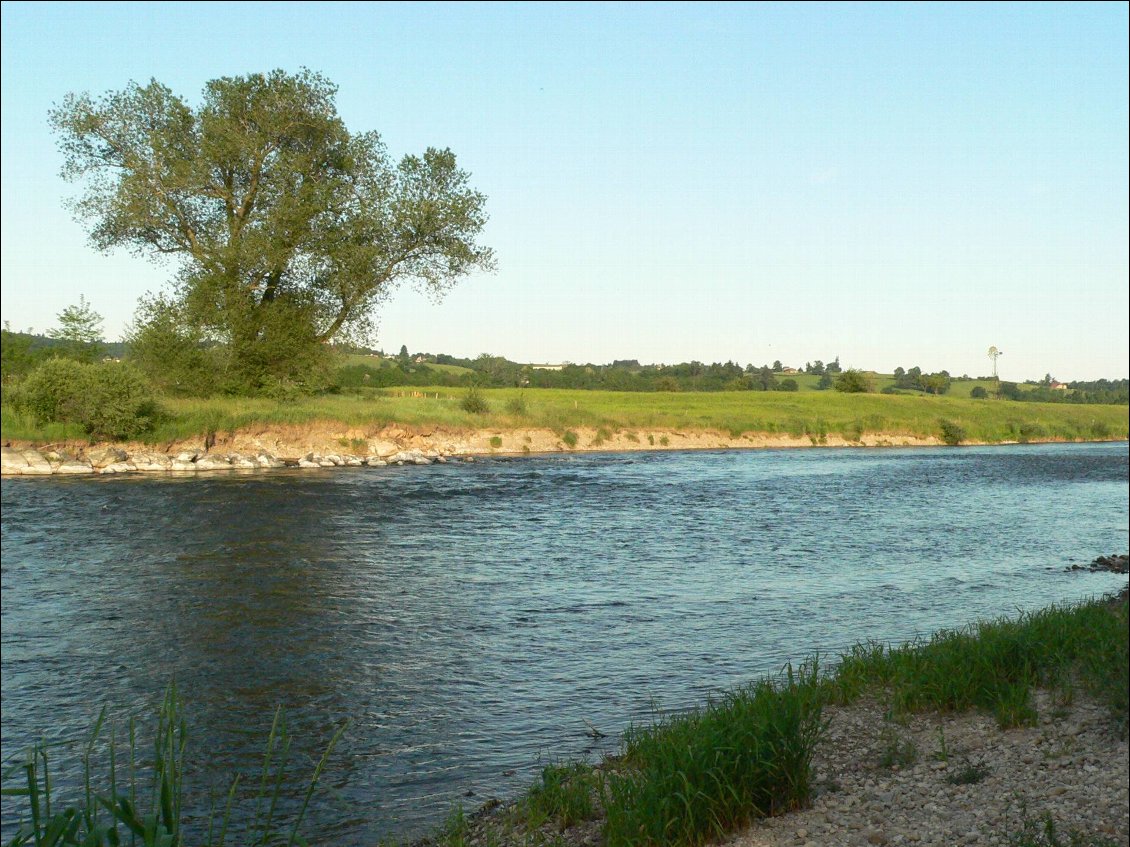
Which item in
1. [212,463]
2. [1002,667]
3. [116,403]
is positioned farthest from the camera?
[212,463]

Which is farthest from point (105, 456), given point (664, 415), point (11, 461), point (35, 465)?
point (664, 415)

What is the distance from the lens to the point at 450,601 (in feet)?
48.0

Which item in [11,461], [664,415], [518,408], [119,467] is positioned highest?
[518,408]

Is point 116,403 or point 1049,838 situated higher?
point 116,403

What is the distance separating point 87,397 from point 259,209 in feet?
38.7

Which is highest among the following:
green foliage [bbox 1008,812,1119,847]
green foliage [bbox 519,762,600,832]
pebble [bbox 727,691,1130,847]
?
green foliage [bbox 1008,812,1119,847]

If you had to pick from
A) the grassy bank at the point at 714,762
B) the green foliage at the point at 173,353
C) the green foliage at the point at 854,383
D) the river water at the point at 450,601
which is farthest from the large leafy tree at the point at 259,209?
the green foliage at the point at 854,383

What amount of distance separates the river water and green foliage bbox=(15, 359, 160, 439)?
13.2 feet

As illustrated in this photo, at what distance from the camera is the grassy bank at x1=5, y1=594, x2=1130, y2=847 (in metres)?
5.70

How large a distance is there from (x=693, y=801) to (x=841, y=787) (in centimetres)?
116

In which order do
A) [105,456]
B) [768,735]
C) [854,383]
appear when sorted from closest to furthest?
[768,735]
[105,456]
[854,383]

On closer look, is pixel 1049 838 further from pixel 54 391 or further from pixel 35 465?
pixel 54 391

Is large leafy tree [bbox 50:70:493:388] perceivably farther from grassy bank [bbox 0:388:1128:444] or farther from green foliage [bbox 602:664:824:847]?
green foliage [bbox 602:664:824:847]

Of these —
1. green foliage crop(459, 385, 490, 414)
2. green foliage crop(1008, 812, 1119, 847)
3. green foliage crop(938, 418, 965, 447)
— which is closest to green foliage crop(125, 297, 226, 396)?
green foliage crop(459, 385, 490, 414)
